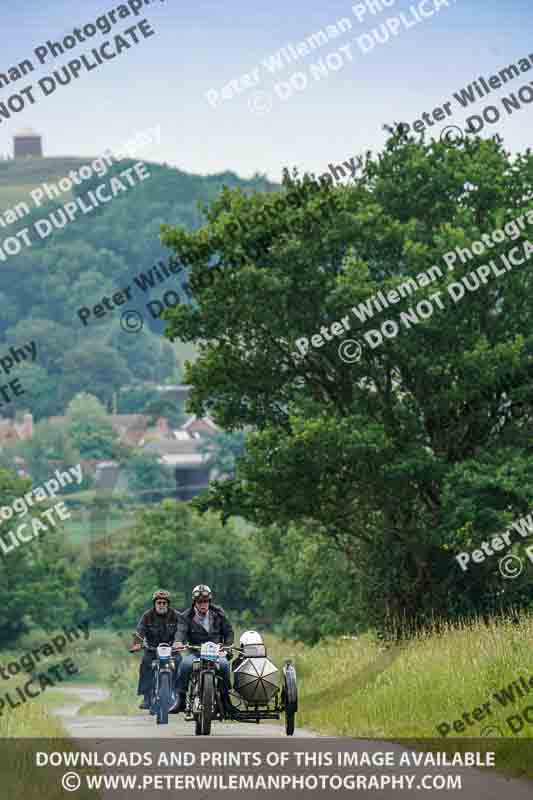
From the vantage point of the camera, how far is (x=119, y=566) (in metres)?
138

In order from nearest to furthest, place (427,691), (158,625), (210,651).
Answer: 1. (210,651)
2. (158,625)
3. (427,691)

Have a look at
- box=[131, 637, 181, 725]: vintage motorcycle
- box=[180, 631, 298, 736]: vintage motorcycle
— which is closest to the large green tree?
box=[131, 637, 181, 725]: vintage motorcycle

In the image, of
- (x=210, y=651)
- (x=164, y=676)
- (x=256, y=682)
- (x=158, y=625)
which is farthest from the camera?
(x=158, y=625)

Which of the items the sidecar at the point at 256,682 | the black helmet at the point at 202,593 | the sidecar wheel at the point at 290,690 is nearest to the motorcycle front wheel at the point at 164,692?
the black helmet at the point at 202,593

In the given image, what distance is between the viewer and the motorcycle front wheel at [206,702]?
16.1 metres

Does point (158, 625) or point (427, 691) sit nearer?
point (158, 625)

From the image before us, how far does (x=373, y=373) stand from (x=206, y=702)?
2068 centimetres

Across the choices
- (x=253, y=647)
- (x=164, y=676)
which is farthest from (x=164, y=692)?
(x=253, y=647)

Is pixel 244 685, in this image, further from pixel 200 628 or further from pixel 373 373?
pixel 373 373

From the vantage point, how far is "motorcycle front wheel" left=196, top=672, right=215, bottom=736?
53.0ft

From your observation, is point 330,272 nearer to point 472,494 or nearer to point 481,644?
point 472,494

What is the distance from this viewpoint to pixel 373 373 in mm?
36438

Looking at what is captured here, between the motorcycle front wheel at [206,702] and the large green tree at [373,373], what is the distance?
1731cm

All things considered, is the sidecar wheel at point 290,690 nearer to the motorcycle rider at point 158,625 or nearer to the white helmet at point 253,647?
the white helmet at point 253,647
